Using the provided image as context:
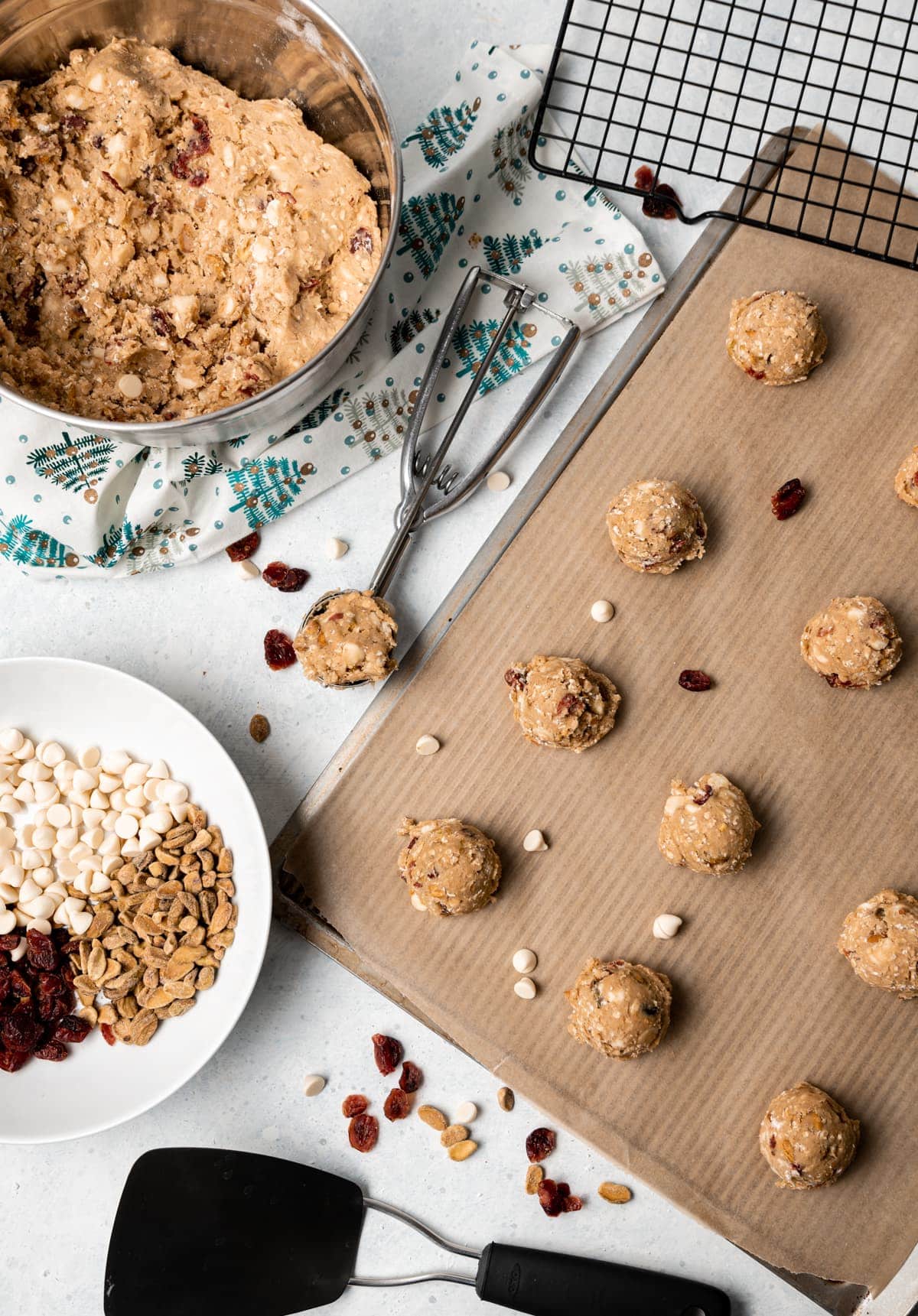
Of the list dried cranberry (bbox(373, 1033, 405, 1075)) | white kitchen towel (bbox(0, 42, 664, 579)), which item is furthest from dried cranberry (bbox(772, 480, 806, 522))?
dried cranberry (bbox(373, 1033, 405, 1075))

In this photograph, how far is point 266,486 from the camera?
162 cm

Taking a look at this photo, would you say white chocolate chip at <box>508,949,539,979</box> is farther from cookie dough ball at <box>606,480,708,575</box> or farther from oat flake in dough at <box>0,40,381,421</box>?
oat flake in dough at <box>0,40,381,421</box>

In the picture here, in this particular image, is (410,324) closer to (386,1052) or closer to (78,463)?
(78,463)

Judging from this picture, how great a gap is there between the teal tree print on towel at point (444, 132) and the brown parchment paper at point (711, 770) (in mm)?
439

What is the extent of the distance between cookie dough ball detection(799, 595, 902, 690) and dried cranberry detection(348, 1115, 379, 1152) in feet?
3.21

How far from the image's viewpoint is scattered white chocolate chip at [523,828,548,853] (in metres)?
1.54

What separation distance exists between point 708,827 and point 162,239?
1.12 m

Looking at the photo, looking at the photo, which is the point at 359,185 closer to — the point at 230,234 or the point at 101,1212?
the point at 230,234

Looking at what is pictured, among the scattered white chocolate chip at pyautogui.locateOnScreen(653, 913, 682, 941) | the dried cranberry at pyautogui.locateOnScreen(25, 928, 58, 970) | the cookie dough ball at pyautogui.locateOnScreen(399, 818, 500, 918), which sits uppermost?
the scattered white chocolate chip at pyautogui.locateOnScreen(653, 913, 682, 941)

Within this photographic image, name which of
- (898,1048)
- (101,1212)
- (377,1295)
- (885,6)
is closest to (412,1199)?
(377,1295)

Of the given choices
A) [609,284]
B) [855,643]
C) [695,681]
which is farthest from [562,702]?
[609,284]

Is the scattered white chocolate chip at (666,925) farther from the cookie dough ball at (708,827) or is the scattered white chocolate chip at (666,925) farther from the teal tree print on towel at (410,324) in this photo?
the teal tree print on towel at (410,324)

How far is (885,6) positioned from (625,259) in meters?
0.54

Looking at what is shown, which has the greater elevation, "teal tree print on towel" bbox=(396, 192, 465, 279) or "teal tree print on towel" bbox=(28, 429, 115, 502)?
"teal tree print on towel" bbox=(396, 192, 465, 279)
